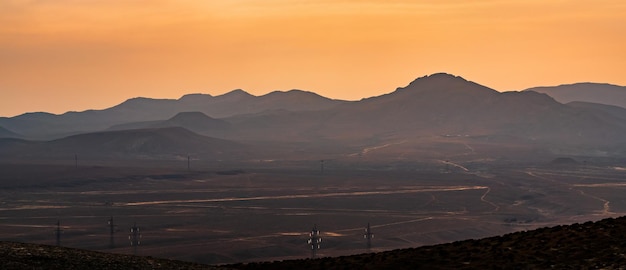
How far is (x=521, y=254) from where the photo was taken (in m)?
43.3

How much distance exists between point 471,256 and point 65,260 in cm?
1594

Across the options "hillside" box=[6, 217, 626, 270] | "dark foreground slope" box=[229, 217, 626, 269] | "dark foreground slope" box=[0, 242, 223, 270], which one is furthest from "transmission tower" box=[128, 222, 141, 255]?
"dark foreground slope" box=[0, 242, 223, 270]

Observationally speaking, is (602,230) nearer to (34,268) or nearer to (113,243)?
(34,268)

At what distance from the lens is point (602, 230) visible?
4647 centimetres

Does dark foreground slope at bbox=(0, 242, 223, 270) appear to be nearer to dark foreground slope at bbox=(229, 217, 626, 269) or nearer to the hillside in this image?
the hillside

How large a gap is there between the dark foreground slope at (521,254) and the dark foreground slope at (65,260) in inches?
267

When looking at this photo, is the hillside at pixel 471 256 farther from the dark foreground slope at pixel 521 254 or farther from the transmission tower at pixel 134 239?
the transmission tower at pixel 134 239

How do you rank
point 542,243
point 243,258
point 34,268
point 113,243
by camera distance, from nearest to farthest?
1. point 34,268
2. point 542,243
3. point 243,258
4. point 113,243

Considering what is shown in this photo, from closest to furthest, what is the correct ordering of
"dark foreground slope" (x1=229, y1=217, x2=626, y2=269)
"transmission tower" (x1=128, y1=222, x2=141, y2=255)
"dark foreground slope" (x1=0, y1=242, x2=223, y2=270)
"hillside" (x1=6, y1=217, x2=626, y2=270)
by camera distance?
"dark foreground slope" (x1=0, y1=242, x2=223, y2=270), "hillside" (x1=6, y1=217, x2=626, y2=270), "dark foreground slope" (x1=229, y1=217, x2=626, y2=269), "transmission tower" (x1=128, y1=222, x2=141, y2=255)

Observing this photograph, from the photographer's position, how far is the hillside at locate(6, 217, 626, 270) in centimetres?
3969

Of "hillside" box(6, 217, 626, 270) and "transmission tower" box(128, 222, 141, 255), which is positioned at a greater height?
"hillside" box(6, 217, 626, 270)

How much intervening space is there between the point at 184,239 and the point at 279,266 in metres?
149

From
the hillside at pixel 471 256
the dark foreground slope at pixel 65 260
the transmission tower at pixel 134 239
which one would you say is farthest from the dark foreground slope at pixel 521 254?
the transmission tower at pixel 134 239

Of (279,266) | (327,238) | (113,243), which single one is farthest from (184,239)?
(279,266)
